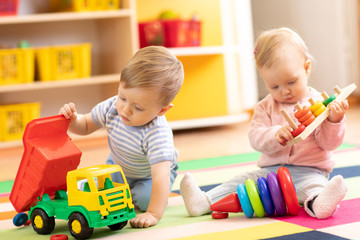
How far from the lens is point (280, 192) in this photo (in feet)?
3.53

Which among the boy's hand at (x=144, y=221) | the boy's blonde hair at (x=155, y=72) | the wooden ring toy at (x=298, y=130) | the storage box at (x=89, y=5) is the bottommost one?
the boy's hand at (x=144, y=221)

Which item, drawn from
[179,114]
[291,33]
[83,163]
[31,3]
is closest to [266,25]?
[179,114]

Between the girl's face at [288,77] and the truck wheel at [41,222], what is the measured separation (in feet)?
1.75

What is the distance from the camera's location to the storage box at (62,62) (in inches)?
96.3

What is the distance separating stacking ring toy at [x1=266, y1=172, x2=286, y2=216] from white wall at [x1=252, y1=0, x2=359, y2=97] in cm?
240

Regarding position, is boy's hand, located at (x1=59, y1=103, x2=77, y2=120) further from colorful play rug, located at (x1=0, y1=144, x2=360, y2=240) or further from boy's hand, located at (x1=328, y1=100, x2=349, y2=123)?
boy's hand, located at (x1=328, y1=100, x2=349, y2=123)

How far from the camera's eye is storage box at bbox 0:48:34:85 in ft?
7.82

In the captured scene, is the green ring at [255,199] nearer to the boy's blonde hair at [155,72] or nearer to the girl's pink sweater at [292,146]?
the girl's pink sweater at [292,146]

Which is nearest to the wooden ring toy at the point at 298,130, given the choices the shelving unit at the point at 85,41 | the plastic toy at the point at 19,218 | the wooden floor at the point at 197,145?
the plastic toy at the point at 19,218

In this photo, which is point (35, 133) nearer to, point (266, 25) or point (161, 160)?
point (161, 160)

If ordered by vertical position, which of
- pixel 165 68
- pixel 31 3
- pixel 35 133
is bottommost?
pixel 35 133

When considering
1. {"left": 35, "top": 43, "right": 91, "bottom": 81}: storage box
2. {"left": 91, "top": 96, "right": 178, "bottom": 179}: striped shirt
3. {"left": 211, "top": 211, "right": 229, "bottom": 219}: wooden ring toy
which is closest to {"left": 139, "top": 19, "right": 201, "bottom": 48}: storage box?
{"left": 35, "top": 43, "right": 91, "bottom": 81}: storage box

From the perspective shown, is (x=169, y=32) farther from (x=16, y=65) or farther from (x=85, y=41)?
(x=16, y=65)

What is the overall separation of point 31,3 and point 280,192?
196 centimetres
